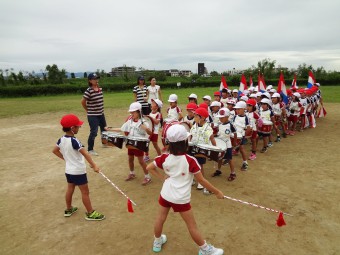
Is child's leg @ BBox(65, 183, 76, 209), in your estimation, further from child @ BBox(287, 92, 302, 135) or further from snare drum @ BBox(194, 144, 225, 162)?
child @ BBox(287, 92, 302, 135)

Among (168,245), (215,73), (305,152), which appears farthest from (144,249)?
(215,73)

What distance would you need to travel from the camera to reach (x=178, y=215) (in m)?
4.56

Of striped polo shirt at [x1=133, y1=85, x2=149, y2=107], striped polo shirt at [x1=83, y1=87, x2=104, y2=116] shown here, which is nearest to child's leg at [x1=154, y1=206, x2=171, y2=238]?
striped polo shirt at [x1=83, y1=87, x2=104, y2=116]

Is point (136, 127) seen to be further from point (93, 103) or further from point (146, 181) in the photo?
point (93, 103)

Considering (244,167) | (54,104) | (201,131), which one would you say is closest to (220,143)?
(201,131)

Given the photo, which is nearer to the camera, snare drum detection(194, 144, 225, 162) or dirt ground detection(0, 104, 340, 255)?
dirt ground detection(0, 104, 340, 255)

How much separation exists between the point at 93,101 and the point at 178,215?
4.60 metres

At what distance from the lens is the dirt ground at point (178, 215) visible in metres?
3.78

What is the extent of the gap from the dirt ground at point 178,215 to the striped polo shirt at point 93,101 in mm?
1384

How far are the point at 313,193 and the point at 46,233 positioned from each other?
5.05 metres

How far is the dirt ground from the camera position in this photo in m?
3.78

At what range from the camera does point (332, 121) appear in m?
12.3

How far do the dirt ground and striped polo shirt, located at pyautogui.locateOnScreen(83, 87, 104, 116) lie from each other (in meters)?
1.38

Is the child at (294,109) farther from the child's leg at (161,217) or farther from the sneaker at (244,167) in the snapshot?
the child's leg at (161,217)
